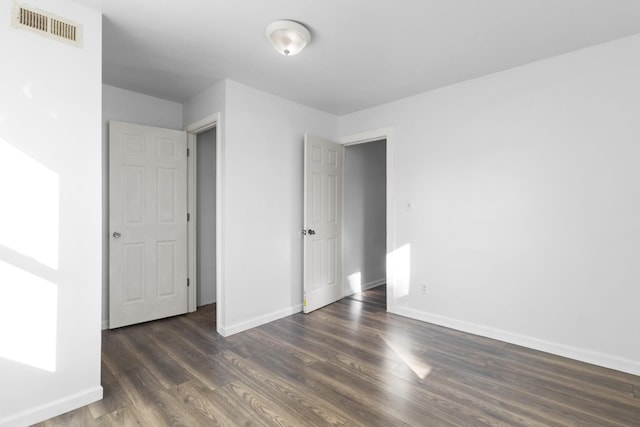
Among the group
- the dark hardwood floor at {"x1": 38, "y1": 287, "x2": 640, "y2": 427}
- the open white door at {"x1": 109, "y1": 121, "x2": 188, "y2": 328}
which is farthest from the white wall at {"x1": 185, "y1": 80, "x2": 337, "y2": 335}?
the open white door at {"x1": 109, "y1": 121, "x2": 188, "y2": 328}

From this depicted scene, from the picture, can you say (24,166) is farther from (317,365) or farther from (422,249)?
(422,249)

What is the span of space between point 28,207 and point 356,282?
3.76 metres

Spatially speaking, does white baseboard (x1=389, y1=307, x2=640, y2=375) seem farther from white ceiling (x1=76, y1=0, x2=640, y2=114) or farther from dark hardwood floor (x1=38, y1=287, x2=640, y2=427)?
white ceiling (x1=76, y1=0, x2=640, y2=114)

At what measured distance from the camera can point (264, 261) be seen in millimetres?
3438

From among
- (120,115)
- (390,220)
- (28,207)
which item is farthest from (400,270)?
(120,115)

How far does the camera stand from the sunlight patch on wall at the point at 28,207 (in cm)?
174

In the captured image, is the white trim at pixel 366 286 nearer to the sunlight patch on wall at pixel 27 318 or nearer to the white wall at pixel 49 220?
the white wall at pixel 49 220

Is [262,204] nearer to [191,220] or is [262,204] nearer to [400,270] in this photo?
[191,220]

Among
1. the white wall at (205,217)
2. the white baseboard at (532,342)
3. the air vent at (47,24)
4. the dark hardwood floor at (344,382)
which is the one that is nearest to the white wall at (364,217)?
the white baseboard at (532,342)

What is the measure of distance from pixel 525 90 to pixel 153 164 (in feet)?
12.1

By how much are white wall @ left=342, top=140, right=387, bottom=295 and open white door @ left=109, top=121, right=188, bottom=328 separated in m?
2.14

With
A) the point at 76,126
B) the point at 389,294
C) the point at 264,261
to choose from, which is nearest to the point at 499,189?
the point at 389,294

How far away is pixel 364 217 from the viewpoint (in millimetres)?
4859

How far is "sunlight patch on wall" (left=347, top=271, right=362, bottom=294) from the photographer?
460 centimetres
